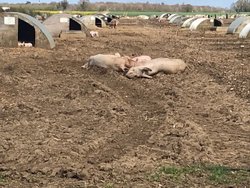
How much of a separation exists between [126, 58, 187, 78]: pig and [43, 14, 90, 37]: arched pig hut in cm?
1688

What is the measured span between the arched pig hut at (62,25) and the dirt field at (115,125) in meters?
15.6

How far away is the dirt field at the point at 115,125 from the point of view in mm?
6895

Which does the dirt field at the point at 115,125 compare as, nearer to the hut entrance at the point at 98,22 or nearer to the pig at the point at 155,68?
the pig at the point at 155,68

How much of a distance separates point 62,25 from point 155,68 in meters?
18.5

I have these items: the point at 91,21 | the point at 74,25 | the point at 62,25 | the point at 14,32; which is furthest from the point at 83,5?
the point at 14,32

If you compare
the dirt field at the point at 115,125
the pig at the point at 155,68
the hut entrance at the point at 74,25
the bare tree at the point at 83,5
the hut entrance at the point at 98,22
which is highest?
the bare tree at the point at 83,5

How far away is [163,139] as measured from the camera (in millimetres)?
8570

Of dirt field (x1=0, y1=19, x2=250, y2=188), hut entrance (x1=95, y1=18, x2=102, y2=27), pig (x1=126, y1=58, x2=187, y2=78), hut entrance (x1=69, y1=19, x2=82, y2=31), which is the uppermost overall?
hut entrance (x1=69, y1=19, x2=82, y2=31)

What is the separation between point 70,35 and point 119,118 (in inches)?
911

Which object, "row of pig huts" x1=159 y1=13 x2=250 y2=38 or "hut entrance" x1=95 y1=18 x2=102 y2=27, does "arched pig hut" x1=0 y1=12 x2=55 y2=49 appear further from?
"hut entrance" x1=95 y1=18 x2=102 y2=27

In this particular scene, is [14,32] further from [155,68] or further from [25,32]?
[155,68]

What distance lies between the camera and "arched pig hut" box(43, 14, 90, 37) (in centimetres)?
3269

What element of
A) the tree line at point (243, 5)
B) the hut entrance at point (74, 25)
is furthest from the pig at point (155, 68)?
the tree line at point (243, 5)

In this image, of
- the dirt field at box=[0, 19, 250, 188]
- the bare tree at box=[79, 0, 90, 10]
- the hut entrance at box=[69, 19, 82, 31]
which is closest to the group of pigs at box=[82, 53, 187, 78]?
the dirt field at box=[0, 19, 250, 188]
